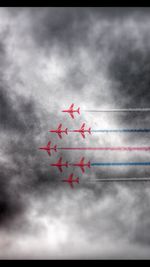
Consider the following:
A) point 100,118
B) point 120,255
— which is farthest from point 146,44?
point 120,255

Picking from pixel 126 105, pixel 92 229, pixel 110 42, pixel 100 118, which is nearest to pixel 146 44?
pixel 110 42

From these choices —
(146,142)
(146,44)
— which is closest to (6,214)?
(146,142)

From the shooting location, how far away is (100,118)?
22938mm

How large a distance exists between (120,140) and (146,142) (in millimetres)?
2067

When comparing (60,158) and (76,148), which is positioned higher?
(76,148)

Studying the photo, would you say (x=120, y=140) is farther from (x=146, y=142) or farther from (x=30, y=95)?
(x=30, y=95)

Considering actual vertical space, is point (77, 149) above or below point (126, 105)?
below

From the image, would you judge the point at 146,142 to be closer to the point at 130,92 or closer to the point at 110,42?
the point at 130,92

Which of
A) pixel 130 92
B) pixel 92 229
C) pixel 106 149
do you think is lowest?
pixel 92 229

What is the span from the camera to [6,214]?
22.3 meters

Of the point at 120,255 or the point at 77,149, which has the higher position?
the point at 77,149

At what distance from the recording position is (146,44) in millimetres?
22906
